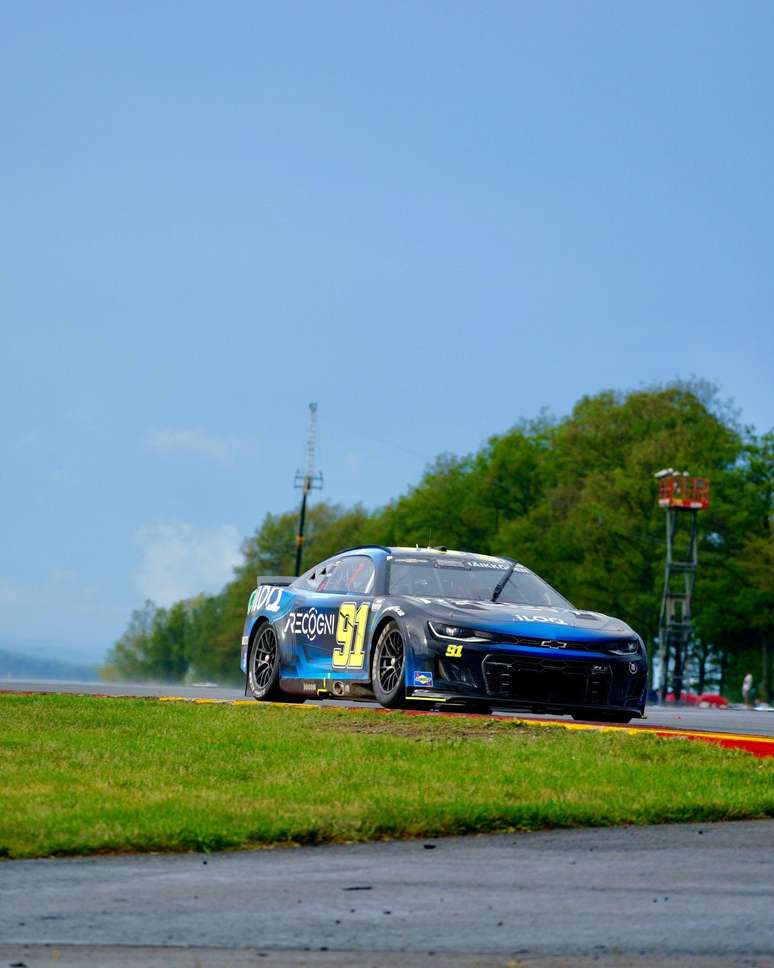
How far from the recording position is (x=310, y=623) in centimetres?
1720

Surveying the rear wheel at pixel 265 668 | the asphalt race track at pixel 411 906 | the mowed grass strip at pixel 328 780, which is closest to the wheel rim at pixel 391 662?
the mowed grass strip at pixel 328 780

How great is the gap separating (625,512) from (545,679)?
57072mm

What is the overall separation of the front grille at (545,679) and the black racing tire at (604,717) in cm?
30

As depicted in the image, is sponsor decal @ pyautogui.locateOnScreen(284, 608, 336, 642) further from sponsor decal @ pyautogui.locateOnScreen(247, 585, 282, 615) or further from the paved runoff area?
the paved runoff area

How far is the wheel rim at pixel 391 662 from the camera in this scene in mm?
15594

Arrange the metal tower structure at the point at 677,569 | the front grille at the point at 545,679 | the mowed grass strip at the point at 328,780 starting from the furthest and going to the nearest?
1. the metal tower structure at the point at 677,569
2. the front grille at the point at 545,679
3. the mowed grass strip at the point at 328,780

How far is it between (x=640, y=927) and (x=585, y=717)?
31.2 feet

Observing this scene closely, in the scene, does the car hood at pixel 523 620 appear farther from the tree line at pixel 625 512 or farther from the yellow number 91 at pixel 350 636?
the tree line at pixel 625 512

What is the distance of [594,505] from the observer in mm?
71438

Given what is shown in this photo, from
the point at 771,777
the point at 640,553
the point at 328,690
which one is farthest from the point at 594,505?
the point at 771,777

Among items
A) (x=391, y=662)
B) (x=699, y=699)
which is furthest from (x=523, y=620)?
(x=699, y=699)

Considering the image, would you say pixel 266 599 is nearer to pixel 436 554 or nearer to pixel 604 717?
pixel 436 554

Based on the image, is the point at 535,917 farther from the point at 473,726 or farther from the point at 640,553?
the point at 640,553

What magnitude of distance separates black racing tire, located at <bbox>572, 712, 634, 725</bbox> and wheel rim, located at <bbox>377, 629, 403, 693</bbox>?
1.46 m
